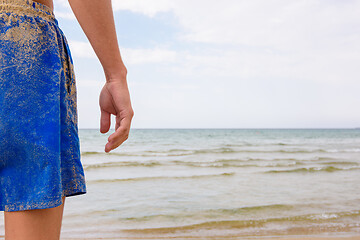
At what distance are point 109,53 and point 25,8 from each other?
244 mm

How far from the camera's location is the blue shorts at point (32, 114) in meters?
0.80

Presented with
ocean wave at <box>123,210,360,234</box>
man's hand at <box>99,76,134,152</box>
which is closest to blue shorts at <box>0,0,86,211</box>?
man's hand at <box>99,76,134,152</box>

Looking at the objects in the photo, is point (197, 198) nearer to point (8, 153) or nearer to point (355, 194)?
point (355, 194)

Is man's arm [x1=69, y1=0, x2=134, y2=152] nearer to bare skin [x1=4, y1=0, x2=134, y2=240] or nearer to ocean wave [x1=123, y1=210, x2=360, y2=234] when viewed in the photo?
bare skin [x1=4, y1=0, x2=134, y2=240]

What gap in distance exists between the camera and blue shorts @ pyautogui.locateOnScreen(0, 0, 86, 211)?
31.4 inches

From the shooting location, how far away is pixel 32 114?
2.69ft

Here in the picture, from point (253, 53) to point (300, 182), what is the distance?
92.2ft

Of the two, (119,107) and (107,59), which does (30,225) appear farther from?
(107,59)

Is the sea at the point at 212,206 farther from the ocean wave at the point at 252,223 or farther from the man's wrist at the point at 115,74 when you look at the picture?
the man's wrist at the point at 115,74

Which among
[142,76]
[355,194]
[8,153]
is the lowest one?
[355,194]

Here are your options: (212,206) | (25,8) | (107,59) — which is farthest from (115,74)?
(212,206)

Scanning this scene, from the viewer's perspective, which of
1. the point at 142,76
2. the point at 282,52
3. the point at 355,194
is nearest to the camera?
the point at 355,194

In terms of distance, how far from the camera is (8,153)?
2.59 feet

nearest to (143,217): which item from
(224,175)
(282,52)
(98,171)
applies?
(224,175)
